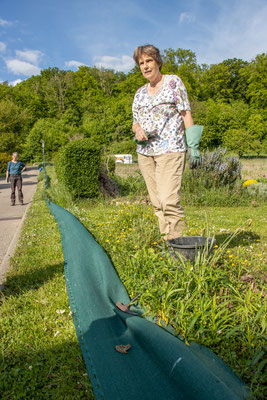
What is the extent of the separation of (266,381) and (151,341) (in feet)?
2.10

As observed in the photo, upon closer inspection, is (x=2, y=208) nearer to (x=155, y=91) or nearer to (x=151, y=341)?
(x=155, y=91)

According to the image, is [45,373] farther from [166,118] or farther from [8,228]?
[8,228]

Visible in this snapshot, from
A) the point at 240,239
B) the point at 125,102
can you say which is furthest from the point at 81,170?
the point at 125,102

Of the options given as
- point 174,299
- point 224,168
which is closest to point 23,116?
point 224,168

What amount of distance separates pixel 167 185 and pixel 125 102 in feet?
190

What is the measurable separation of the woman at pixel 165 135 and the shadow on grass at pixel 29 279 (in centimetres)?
124

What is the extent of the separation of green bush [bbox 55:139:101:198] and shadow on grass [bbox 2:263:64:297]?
4.71 metres

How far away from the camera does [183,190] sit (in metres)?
9.20

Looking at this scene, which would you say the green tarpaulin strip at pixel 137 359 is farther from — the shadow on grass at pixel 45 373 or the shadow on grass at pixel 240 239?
the shadow on grass at pixel 240 239

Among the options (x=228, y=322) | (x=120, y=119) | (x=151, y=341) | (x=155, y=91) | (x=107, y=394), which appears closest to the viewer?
(x=107, y=394)

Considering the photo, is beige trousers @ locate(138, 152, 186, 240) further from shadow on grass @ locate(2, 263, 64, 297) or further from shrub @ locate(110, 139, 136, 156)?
shrub @ locate(110, 139, 136, 156)

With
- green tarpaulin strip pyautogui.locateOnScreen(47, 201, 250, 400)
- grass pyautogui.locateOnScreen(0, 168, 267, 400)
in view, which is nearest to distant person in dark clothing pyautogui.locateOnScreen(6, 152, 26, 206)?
grass pyautogui.locateOnScreen(0, 168, 267, 400)

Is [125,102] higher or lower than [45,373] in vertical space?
higher

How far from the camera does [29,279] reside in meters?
3.06
